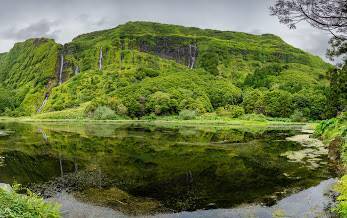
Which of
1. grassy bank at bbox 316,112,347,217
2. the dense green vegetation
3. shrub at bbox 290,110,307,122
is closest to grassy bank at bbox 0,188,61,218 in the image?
the dense green vegetation

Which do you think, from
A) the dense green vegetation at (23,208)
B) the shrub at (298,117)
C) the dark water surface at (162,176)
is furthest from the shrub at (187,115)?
the dense green vegetation at (23,208)

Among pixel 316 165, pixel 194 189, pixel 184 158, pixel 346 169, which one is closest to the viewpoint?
pixel 194 189

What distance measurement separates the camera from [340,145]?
51812mm

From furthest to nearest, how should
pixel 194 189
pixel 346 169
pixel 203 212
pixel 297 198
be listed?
pixel 346 169, pixel 194 189, pixel 297 198, pixel 203 212

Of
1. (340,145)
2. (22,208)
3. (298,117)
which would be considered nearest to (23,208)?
(22,208)

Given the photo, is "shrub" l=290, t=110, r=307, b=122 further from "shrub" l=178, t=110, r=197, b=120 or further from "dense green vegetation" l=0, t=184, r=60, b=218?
"dense green vegetation" l=0, t=184, r=60, b=218

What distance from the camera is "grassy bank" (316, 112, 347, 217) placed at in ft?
78.6

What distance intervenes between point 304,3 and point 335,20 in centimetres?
252

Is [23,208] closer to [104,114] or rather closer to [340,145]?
[340,145]

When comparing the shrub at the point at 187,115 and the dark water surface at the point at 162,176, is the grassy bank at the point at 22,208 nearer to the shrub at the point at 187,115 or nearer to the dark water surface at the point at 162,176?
the dark water surface at the point at 162,176

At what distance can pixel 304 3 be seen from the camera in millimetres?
27688

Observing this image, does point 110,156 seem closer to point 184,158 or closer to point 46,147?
point 184,158

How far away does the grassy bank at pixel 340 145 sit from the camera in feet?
78.6

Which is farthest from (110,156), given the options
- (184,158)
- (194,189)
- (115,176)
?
(194,189)
